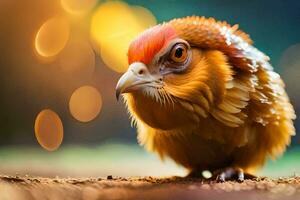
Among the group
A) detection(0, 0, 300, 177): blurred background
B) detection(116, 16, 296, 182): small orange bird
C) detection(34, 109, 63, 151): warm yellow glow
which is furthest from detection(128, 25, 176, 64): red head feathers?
detection(34, 109, 63, 151): warm yellow glow

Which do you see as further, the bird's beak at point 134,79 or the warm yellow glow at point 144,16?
the warm yellow glow at point 144,16

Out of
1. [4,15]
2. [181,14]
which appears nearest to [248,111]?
[181,14]

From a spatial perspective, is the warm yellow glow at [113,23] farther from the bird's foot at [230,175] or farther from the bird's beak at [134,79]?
the bird's foot at [230,175]

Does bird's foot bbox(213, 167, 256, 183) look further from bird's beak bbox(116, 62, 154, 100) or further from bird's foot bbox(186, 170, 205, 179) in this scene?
bird's beak bbox(116, 62, 154, 100)

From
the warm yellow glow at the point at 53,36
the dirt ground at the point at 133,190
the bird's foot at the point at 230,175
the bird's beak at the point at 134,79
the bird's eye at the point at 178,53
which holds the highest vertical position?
the warm yellow glow at the point at 53,36

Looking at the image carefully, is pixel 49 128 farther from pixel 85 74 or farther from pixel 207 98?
pixel 207 98

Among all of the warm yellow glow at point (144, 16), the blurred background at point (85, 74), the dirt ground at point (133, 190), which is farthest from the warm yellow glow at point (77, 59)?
the dirt ground at point (133, 190)

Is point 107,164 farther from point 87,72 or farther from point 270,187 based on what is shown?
point 270,187
